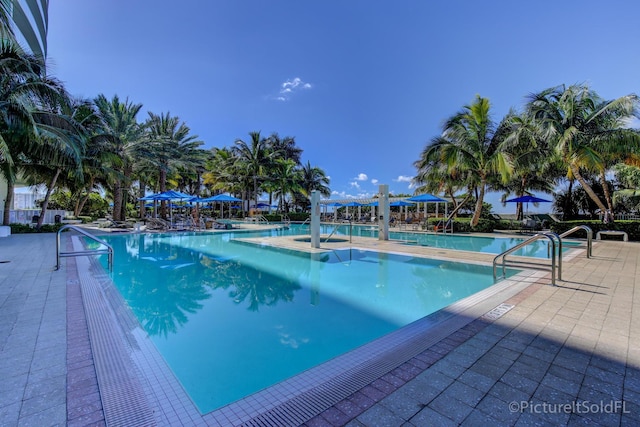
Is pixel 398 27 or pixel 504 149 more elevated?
pixel 398 27

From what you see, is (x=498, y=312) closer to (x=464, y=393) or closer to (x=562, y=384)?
(x=562, y=384)

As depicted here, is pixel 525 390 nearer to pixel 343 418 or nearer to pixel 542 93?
pixel 343 418

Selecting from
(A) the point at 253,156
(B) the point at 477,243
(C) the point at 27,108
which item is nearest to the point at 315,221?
(B) the point at 477,243

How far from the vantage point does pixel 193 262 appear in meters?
9.18

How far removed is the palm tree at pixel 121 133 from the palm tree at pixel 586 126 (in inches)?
874

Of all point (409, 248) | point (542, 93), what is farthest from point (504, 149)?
point (409, 248)

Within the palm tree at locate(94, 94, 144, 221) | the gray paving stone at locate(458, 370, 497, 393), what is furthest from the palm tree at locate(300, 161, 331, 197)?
the gray paving stone at locate(458, 370, 497, 393)

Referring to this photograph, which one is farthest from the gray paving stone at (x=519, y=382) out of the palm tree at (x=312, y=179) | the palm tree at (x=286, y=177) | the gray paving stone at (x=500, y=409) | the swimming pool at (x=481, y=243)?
the palm tree at (x=312, y=179)

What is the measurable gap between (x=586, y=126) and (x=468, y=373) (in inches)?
631

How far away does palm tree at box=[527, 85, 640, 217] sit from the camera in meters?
12.3

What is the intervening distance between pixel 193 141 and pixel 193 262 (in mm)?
18961

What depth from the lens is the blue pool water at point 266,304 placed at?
3.31 m

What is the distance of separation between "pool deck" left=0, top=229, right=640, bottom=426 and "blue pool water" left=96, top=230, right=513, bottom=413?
925 mm

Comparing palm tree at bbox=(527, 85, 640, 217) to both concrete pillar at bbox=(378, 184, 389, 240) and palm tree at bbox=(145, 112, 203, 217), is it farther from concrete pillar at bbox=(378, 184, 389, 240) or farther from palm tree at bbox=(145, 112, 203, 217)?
palm tree at bbox=(145, 112, 203, 217)
